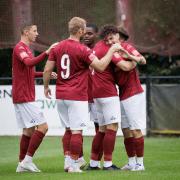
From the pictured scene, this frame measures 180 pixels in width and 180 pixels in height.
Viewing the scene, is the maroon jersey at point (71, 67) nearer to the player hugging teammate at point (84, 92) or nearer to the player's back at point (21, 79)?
the player hugging teammate at point (84, 92)

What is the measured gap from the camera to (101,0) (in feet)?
59.1

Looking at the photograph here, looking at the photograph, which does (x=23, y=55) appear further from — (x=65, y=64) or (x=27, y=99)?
(x=65, y=64)

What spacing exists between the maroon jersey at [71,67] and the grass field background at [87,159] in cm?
107

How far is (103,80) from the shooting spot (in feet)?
39.4

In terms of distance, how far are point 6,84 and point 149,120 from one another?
357 centimetres

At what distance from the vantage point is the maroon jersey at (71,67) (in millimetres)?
11445

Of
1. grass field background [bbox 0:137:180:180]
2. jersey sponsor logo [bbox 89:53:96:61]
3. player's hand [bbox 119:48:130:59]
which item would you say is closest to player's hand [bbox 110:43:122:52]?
player's hand [bbox 119:48:130:59]

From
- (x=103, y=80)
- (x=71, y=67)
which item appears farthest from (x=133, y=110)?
(x=71, y=67)

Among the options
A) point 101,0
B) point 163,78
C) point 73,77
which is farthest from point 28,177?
point 163,78

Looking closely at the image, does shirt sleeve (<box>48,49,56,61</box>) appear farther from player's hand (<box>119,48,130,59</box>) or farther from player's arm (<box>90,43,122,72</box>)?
player's hand (<box>119,48,130,59</box>)

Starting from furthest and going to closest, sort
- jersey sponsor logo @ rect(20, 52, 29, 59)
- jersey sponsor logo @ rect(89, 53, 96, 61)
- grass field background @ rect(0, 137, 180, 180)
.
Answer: jersey sponsor logo @ rect(20, 52, 29, 59) → jersey sponsor logo @ rect(89, 53, 96, 61) → grass field background @ rect(0, 137, 180, 180)

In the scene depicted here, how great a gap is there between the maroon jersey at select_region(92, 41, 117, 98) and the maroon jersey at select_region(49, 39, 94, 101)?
0.44 m

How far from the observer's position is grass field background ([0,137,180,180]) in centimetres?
1120

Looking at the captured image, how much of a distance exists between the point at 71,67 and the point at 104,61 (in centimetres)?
51
